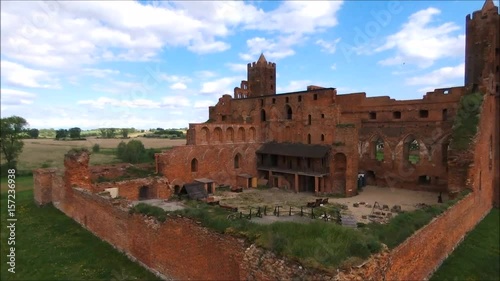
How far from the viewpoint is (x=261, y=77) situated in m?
45.0

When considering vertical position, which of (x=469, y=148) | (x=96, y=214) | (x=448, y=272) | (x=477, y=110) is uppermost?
(x=477, y=110)

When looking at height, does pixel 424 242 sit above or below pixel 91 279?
above

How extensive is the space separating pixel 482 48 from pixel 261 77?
25.2m

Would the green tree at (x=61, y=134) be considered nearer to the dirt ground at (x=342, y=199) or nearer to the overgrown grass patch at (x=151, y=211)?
the dirt ground at (x=342, y=199)

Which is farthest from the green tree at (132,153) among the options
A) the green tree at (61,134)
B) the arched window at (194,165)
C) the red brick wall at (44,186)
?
the green tree at (61,134)

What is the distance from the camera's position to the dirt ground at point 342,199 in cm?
2223

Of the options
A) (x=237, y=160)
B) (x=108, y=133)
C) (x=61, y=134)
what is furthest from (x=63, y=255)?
(x=108, y=133)

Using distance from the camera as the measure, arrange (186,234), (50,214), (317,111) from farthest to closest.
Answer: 1. (317,111)
2. (50,214)
3. (186,234)

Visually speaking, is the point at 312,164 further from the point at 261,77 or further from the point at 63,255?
the point at 63,255

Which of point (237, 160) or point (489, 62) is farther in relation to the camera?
point (237, 160)

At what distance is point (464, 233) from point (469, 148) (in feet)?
19.0

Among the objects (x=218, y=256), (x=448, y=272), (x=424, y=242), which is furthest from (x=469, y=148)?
(x=218, y=256)

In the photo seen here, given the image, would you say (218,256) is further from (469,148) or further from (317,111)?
(317,111)

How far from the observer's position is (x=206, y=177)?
95.5 ft
